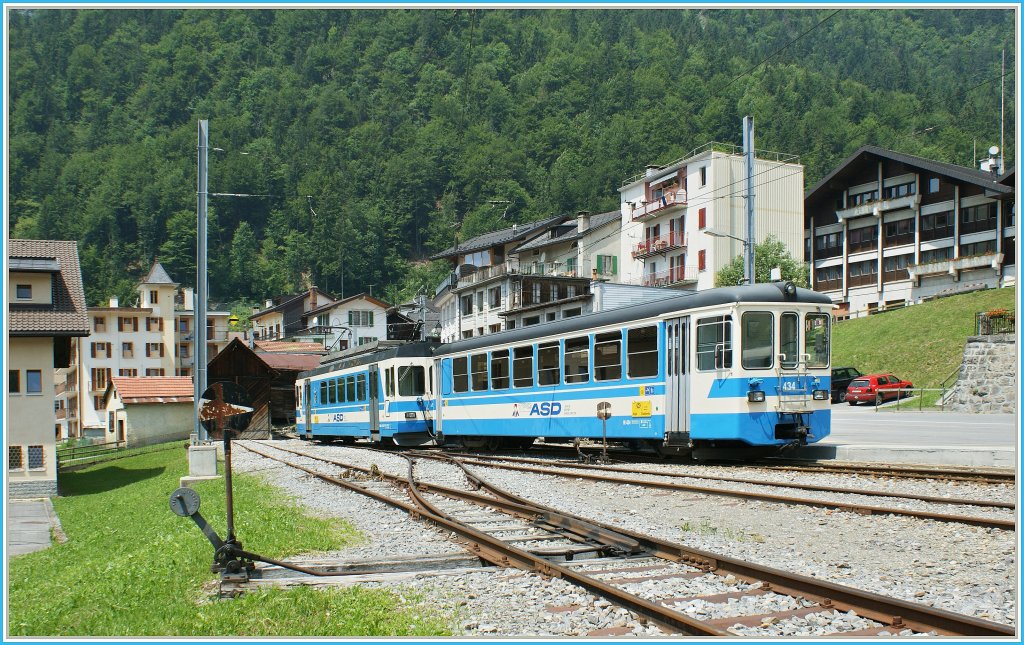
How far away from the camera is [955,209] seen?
178 ft

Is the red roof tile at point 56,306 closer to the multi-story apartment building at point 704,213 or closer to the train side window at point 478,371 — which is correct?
the train side window at point 478,371

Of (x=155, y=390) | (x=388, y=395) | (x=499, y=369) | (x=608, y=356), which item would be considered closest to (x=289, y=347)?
(x=155, y=390)

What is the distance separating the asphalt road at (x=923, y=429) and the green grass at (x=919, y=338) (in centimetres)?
1021

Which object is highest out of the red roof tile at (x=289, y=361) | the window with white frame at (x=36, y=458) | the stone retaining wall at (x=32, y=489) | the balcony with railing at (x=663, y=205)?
the balcony with railing at (x=663, y=205)

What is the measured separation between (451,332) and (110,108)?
6007cm

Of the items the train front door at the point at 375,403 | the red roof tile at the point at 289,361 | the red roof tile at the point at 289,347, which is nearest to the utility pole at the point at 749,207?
the train front door at the point at 375,403

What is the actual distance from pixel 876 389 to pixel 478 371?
19.8 meters

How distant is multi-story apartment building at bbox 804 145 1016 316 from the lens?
5210 centimetres

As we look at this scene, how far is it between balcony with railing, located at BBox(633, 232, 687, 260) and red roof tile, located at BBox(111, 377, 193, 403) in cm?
3013

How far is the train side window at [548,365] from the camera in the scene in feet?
59.9

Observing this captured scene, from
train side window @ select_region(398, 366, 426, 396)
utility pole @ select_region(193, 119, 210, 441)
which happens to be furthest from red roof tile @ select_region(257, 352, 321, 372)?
train side window @ select_region(398, 366, 426, 396)

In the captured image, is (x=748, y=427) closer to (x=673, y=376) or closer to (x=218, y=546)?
(x=673, y=376)

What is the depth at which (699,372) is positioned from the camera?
14789 millimetres

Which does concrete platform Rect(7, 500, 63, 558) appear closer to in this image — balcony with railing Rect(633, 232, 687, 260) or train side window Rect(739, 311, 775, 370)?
train side window Rect(739, 311, 775, 370)
